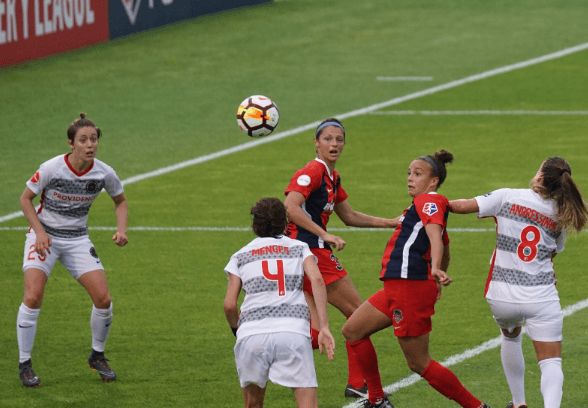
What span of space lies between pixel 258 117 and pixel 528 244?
12.2 feet

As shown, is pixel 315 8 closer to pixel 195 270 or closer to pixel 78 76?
pixel 78 76

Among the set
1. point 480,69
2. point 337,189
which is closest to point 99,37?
point 480,69

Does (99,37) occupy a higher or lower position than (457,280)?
higher

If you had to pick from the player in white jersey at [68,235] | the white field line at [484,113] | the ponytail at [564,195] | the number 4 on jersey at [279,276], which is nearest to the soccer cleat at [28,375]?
the player in white jersey at [68,235]

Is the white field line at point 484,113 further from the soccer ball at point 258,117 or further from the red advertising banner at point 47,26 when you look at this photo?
the soccer ball at point 258,117

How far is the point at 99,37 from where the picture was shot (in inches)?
985

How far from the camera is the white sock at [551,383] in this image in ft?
22.3

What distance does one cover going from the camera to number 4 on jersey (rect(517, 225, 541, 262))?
7012mm

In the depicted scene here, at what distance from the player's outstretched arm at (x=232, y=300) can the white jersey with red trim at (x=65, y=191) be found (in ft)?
8.08

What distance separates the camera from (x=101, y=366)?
8547mm

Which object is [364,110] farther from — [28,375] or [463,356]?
[28,375]

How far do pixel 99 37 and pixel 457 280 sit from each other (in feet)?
52.7

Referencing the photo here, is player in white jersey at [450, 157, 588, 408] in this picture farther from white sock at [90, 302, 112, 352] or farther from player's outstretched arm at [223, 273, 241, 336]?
white sock at [90, 302, 112, 352]

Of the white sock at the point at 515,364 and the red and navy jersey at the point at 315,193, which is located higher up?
the red and navy jersey at the point at 315,193
